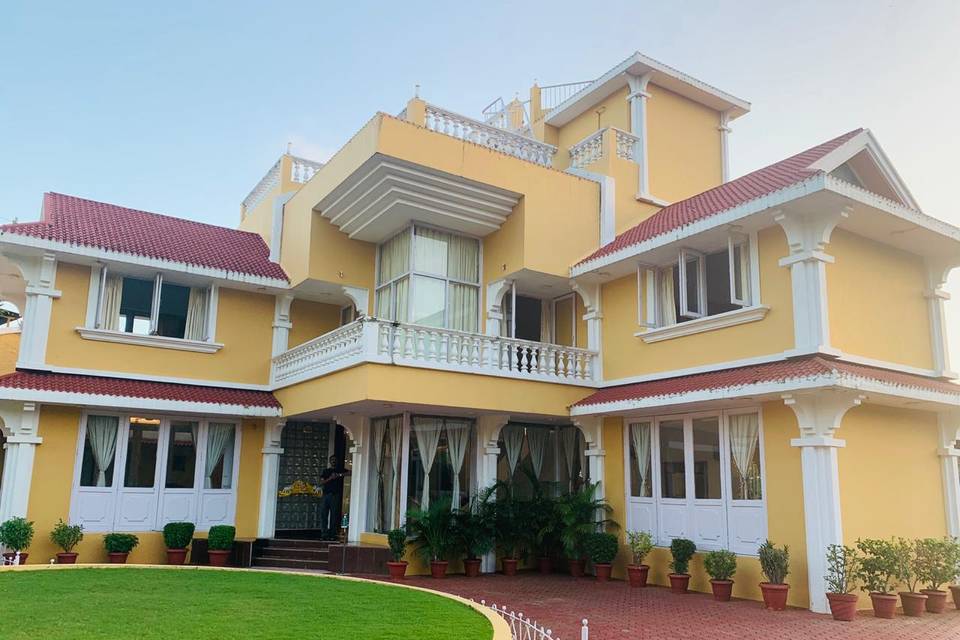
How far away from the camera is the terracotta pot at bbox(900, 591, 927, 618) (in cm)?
981

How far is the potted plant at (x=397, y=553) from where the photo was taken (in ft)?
40.8

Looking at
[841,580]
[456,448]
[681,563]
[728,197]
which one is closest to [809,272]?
[728,197]

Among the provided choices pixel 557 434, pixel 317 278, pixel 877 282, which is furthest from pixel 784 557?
pixel 317 278

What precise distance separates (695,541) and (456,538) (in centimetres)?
377

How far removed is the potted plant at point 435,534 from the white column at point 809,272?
6001mm

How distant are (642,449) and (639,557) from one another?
176cm

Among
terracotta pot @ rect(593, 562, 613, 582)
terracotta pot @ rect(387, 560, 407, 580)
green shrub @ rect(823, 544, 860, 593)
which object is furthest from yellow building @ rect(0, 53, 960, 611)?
terracotta pot @ rect(387, 560, 407, 580)

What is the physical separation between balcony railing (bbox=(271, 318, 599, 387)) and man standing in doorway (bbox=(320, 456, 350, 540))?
260cm

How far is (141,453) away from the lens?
13.9 m

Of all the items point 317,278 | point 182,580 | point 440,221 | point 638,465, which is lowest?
point 182,580

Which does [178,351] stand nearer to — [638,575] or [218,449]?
[218,449]

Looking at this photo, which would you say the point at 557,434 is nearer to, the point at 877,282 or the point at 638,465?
the point at 638,465

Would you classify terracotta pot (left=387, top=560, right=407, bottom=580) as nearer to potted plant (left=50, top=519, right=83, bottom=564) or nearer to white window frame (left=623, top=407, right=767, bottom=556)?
white window frame (left=623, top=407, right=767, bottom=556)

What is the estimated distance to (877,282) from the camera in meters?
11.5
